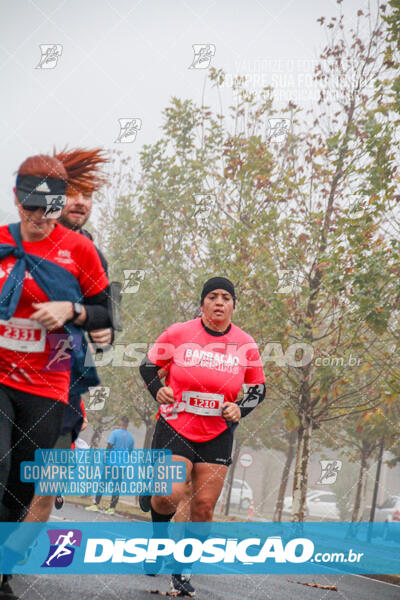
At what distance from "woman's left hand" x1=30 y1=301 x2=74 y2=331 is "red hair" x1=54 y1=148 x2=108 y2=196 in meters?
0.84

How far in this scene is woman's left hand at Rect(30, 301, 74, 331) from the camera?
323cm

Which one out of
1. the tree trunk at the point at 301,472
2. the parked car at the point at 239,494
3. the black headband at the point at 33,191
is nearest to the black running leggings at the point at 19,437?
the black headband at the point at 33,191

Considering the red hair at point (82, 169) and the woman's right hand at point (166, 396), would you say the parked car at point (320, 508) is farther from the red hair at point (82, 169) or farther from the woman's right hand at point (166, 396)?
the red hair at point (82, 169)

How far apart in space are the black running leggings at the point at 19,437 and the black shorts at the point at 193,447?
5.24 feet

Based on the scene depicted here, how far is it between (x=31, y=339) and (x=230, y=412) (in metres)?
1.84

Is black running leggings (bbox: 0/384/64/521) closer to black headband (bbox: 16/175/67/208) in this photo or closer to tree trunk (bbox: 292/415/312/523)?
black headband (bbox: 16/175/67/208)

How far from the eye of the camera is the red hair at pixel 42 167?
3.45 m

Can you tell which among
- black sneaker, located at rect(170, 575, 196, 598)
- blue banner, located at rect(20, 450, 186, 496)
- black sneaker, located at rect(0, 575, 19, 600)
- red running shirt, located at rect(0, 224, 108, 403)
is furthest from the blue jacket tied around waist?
black sneaker, located at rect(170, 575, 196, 598)

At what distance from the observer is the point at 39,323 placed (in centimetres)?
338

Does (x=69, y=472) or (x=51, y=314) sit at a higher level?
(x=51, y=314)

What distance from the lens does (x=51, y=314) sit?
324cm

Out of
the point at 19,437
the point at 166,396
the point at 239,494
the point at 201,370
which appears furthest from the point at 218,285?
the point at 239,494

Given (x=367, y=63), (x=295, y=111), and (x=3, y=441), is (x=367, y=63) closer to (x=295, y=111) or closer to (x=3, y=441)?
(x=295, y=111)

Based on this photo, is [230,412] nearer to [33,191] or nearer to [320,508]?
[33,191]
